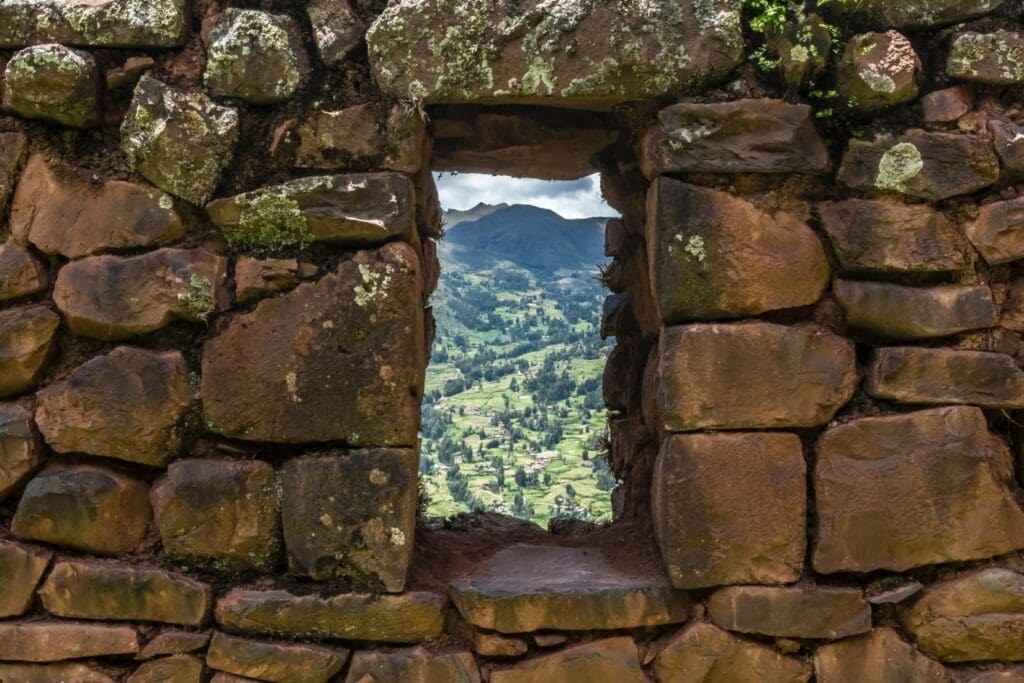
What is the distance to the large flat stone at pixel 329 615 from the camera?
110 inches

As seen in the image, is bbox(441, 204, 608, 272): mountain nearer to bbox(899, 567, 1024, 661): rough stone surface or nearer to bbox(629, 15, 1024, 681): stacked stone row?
bbox(629, 15, 1024, 681): stacked stone row

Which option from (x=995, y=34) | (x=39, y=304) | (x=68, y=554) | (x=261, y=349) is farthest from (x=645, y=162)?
(x=68, y=554)

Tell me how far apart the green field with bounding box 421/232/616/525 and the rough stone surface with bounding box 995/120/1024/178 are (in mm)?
2175

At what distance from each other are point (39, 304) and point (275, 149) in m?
0.99

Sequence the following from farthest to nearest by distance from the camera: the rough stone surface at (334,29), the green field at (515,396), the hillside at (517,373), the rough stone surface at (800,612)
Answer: the hillside at (517,373), the green field at (515,396), the rough stone surface at (334,29), the rough stone surface at (800,612)

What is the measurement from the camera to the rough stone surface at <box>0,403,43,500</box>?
2.88 metres

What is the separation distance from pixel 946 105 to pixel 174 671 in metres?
3.20

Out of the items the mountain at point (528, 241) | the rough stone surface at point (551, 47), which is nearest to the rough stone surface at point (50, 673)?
the rough stone surface at point (551, 47)

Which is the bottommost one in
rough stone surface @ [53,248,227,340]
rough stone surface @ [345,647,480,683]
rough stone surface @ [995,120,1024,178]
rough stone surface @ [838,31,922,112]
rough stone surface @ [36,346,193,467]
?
rough stone surface @ [345,647,480,683]

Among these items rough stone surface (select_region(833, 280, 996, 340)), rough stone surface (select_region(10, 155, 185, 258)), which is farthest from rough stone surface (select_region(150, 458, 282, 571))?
rough stone surface (select_region(833, 280, 996, 340))

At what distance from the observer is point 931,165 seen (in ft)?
9.16

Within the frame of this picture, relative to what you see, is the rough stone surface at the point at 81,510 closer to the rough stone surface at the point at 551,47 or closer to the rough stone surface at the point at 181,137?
the rough stone surface at the point at 181,137

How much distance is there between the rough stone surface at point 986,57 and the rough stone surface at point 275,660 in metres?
2.84

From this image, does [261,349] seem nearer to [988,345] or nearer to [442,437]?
[988,345]
